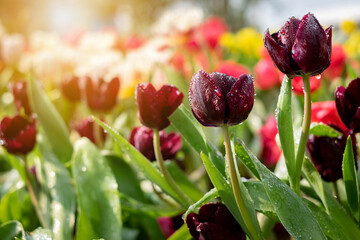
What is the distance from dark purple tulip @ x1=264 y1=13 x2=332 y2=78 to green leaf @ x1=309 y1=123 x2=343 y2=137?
0.13 metres

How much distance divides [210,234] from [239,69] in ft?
2.73

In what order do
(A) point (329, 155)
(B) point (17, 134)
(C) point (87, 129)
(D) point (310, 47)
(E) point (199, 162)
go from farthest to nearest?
1. (E) point (199, 162)
2. (C) point (87, 129)
3. (B) point (17, 134)
4. (A) point (329, 155)
5. (D) point (310, 47)

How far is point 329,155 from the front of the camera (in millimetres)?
490

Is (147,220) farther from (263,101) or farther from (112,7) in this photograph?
(112,7)

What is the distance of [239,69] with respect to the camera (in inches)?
47.4

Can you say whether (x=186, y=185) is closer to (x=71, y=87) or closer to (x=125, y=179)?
(x=125, y=179)

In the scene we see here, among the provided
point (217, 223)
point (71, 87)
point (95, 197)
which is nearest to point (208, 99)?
point (217, 223)

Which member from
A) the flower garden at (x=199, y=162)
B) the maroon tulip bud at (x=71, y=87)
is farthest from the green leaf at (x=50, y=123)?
the maroon tulip bud at (x=71, y=87)

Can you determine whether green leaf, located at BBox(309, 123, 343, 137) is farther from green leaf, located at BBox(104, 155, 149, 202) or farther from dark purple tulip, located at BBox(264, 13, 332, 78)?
green leaf, located at BBox(104, 155, 149, 202)

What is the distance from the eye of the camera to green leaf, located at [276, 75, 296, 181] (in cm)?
45

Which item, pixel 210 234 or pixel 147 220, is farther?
pixel 147 220

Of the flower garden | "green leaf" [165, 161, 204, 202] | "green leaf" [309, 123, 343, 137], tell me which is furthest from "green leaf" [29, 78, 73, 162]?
"green leaf" [309, 123, 343, 137]

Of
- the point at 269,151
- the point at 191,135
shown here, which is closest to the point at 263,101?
the point at 269,151

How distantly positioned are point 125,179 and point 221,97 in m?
0.33
